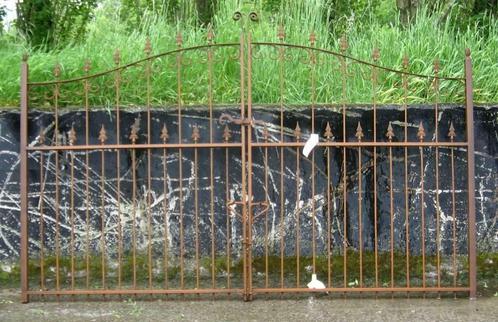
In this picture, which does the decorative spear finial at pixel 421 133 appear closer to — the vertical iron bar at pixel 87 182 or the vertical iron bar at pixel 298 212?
the vertical iron bar at pixel 298 212

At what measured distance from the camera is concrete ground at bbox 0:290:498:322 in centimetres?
519

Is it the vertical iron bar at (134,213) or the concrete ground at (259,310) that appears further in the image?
the vertical iron bar at (134,213)

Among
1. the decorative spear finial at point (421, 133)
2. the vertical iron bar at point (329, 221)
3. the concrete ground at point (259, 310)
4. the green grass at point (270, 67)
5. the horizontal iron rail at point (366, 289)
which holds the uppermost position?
the green grass at point (270, 67)

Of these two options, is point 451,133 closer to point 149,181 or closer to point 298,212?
point 298,212

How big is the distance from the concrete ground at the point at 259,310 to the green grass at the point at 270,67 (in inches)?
66.1

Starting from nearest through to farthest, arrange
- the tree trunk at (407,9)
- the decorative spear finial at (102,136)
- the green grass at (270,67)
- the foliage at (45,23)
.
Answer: the decorative spear finial at (102,136)
the green grass at (270,67)
the foliage at (45,23)
the tree trunk at (407,9)

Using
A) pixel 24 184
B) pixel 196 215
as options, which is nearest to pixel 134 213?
pixel 196 215

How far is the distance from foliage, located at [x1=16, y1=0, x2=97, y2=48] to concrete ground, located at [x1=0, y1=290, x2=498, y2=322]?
3136 mm

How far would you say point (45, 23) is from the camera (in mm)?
7840

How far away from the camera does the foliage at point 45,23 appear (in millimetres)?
7773

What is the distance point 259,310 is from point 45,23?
4.26 meters

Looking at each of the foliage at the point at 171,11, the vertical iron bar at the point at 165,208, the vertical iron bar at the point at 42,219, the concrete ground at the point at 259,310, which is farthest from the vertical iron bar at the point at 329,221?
the foliage at the point at 171,11

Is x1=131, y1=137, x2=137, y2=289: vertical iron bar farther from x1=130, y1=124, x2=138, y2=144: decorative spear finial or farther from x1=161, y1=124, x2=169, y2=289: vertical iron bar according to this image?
x1=161, y1=124, x2=169, y2=289: vertical iron bar

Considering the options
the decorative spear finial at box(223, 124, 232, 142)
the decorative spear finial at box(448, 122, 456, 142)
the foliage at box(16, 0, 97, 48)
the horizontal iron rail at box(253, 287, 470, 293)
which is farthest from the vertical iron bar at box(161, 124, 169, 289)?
the foliage at box(16, 0, 97, 48)
